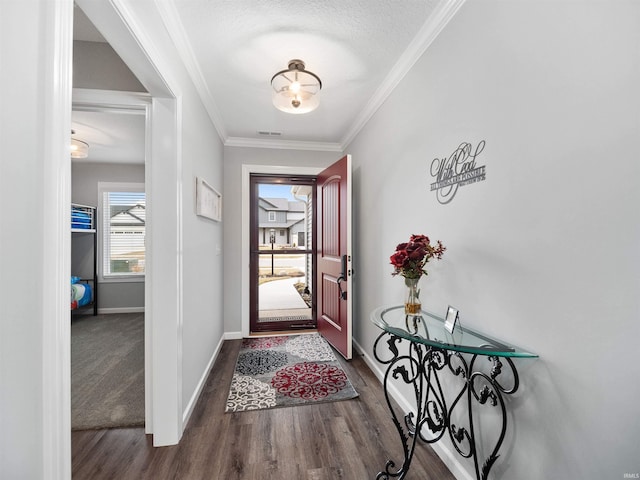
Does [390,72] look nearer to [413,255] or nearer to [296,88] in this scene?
[296,88]

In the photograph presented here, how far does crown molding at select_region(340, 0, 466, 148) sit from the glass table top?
1.67m

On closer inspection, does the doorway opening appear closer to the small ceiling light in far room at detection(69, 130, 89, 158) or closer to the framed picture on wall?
the framed picture on wall

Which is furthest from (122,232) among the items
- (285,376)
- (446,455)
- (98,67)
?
(446,455)

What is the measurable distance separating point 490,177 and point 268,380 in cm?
232

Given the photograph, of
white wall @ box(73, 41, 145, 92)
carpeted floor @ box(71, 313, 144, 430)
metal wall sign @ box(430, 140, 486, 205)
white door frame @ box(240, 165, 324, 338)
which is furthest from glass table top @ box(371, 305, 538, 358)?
white door frame @ box(240, 165, 324, 338)

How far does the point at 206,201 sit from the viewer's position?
245cm

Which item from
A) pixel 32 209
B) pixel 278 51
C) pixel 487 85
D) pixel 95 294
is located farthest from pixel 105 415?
pixel 95 294

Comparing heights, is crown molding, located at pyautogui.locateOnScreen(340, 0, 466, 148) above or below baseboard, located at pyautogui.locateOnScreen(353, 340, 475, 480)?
above

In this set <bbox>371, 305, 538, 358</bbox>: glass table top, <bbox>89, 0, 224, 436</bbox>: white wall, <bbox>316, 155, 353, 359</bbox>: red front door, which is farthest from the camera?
<bbox>316, 155, 353, 359</bbox>: red front door

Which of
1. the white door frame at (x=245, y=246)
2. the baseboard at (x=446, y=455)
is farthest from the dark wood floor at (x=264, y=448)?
the white door frame at (x=245, y=246)

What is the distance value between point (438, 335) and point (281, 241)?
118 inches

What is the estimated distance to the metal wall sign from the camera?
1384 mm

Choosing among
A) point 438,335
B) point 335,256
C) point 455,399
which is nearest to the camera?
point 438,335

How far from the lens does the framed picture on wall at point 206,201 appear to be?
2.22 m
